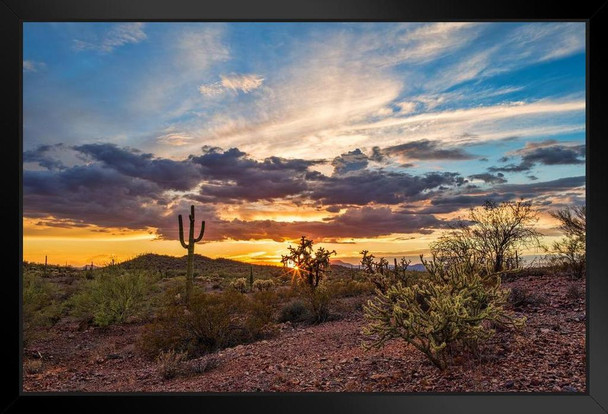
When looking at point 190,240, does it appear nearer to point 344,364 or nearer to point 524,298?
point 344,364

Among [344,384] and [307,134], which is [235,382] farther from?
[307,134]

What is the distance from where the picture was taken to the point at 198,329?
15.0 feet

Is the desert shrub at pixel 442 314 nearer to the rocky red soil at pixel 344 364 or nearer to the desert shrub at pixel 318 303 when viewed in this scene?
the rocky red soil at pixel 344 364

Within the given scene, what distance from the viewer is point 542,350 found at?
3.14 meters

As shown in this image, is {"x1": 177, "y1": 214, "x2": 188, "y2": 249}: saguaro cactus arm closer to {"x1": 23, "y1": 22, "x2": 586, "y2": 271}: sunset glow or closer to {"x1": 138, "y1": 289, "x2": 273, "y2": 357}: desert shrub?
{"x1": 23, "y1": 22, "x2": 586, "y2": 271}: sunset glow

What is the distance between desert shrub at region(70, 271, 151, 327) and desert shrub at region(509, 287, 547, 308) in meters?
4.80

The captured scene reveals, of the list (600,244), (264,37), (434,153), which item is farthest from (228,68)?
(600,244)

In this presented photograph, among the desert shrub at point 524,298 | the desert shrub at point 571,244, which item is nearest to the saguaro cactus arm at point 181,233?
the desert shrub at point 524,298

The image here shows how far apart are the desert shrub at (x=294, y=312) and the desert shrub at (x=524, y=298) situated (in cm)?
245

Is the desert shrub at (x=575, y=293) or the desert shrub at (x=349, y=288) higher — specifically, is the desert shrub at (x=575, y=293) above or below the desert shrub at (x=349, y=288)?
above

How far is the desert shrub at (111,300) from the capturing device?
6023mm

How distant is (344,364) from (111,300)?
403 cm

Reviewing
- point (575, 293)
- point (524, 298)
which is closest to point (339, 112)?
point (524, 298)
